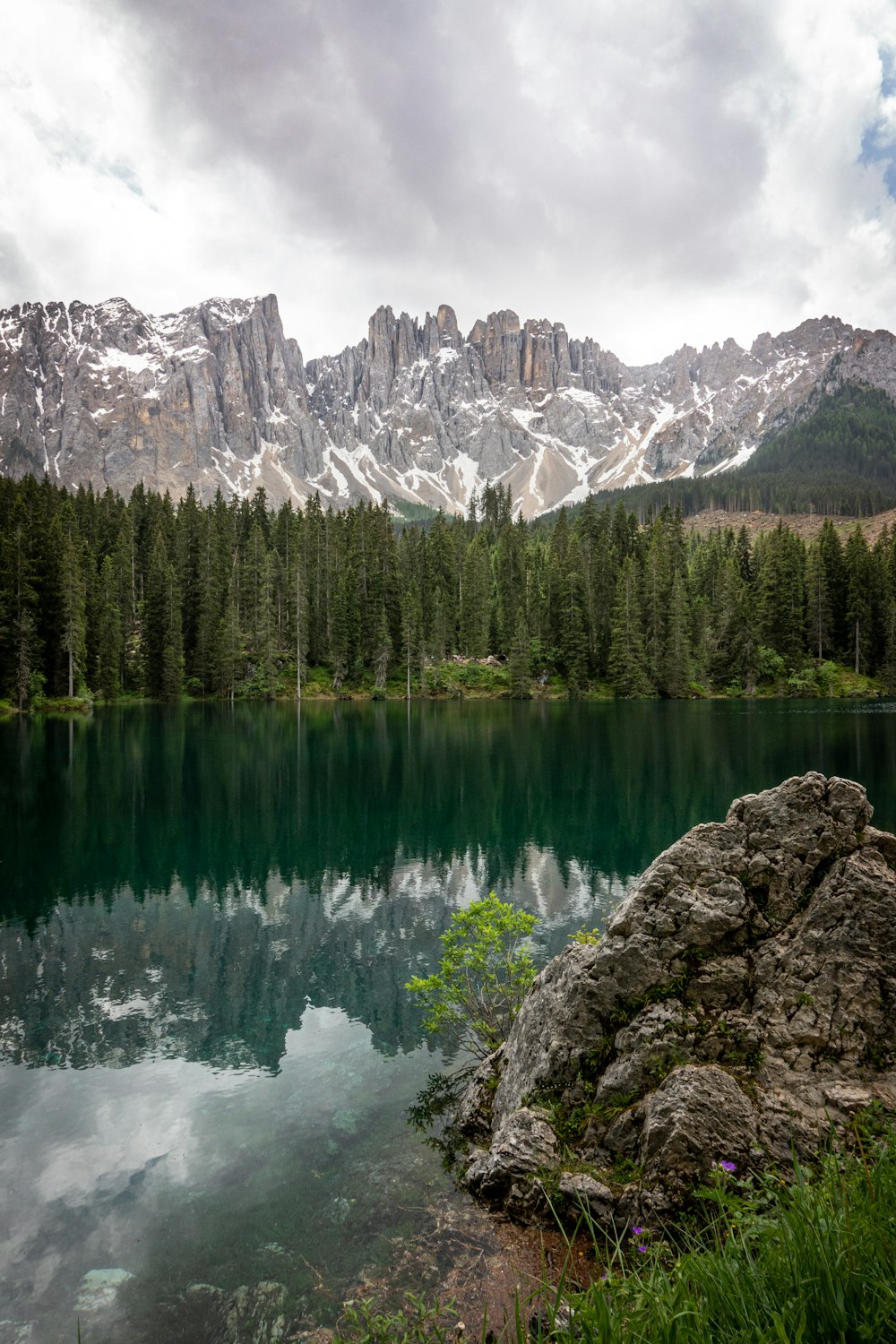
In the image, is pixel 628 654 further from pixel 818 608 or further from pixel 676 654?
pixel 818 608

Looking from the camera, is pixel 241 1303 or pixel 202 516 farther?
pixel 202 516

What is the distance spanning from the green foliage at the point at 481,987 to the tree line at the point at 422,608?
→ 291 feet

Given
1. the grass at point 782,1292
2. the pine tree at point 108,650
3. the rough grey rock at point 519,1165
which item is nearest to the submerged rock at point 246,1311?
the rough grey rock at point 519,1165

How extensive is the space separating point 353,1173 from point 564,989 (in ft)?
10.9

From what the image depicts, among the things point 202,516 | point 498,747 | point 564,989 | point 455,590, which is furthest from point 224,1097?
point 202,516

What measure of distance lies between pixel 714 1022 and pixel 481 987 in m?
4.98

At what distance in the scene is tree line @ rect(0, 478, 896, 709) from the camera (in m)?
99.8

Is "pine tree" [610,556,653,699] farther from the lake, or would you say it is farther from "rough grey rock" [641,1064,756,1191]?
"rough grey rock" [641,1064,756,1191]

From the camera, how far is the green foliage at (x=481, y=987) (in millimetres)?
10938

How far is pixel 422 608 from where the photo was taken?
356 feet

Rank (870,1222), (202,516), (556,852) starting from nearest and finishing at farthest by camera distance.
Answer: (870,1222), (556,852), (202,516)

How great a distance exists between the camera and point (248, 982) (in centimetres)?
1436

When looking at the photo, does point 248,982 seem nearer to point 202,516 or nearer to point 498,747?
point 498,747

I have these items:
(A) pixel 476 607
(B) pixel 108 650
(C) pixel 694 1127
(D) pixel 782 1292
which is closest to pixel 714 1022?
(C) pixel 694 1127
